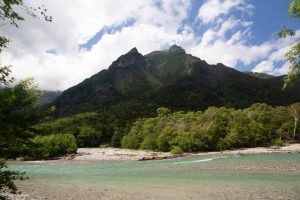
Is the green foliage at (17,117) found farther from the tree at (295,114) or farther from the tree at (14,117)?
the tree at (295,114)

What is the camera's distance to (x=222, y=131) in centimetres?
12506

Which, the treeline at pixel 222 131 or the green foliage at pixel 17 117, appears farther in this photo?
the treeline at pixel 222 131

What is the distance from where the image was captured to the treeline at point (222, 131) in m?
119

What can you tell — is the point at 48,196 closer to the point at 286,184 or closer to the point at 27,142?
the point at 27,142

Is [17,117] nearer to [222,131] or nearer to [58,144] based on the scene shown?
[222,131]

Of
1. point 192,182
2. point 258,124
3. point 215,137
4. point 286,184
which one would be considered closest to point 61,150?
point 215,137

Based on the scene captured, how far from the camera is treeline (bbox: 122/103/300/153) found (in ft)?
389

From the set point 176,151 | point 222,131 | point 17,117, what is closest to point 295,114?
point 222,131

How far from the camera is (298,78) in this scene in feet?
46.9

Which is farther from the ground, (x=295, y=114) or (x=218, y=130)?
(x=295, y=114)

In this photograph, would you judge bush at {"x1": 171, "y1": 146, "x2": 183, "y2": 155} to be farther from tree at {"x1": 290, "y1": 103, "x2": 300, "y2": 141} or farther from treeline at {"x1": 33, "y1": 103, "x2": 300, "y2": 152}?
tree at {"x1": 290, "y1": 103, "x2": 300, "y2": 141}

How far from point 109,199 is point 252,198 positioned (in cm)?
1341

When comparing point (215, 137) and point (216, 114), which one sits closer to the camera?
point (215, 137)

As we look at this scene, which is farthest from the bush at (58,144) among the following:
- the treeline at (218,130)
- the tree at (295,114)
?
the tree at (295,114)
